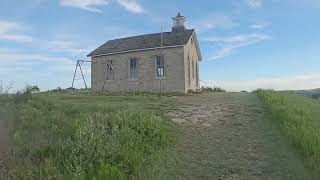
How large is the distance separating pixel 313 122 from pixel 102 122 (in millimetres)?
5481

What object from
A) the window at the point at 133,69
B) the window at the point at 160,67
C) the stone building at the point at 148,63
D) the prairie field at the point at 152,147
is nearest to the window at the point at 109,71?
the stone building at the point at 148,63

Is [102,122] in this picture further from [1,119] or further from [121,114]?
[1,119]

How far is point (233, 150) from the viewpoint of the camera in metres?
9.09

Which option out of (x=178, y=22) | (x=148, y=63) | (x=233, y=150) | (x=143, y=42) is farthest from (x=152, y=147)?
(x=178, y=22)

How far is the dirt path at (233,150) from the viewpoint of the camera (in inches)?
298

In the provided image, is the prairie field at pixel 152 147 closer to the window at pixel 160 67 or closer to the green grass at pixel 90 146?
the green grass at pixel 90 146

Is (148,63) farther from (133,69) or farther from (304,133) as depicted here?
(304,133)

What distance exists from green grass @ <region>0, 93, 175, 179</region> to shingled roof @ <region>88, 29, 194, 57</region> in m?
17.2

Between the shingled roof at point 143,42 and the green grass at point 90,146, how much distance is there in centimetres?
1723

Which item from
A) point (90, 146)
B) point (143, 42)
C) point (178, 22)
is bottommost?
point (90, 146)

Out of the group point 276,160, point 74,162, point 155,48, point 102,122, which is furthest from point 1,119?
point 155,48

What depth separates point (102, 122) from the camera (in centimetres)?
1007

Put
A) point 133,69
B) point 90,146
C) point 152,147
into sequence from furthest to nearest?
point 133,69, point 152,147, point 90,146

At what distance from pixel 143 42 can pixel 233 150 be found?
2106 cm
